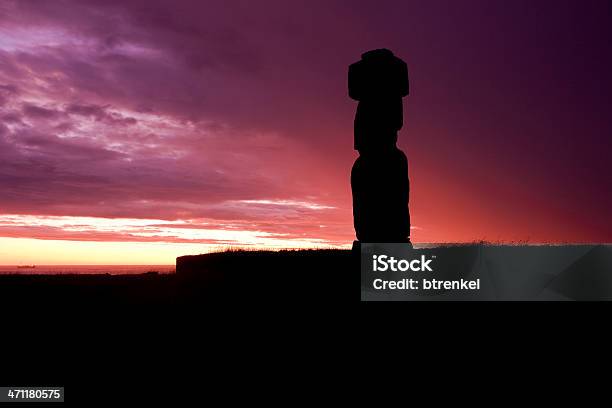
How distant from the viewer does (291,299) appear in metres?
12.6

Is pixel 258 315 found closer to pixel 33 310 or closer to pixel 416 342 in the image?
pixel 416 342

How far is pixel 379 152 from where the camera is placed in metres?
14.5

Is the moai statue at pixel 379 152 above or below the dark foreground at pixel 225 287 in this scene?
above

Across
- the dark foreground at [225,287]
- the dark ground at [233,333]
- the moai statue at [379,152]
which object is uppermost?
the moai statue at [379,152]

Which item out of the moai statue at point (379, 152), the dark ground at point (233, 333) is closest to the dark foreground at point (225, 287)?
the dark ground at point (233, 333)

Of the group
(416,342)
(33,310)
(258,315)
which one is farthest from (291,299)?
(33,310)

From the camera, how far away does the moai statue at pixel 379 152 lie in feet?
46.8

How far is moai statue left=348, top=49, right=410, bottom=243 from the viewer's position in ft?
46.8

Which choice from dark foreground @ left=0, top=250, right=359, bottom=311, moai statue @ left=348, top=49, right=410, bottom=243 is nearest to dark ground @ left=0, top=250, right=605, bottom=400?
dark foreground @ left=0, top=250, right=359, bottom=311

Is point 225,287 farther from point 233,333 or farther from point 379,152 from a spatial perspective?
point 379,152

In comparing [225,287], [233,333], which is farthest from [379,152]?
[233,333]

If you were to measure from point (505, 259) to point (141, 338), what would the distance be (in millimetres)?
7982

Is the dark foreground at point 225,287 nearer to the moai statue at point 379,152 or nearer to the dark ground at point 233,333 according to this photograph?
the dark ground at point 233,333

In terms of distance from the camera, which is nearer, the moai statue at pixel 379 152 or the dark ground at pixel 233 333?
the dark ground at pixel 233 333
